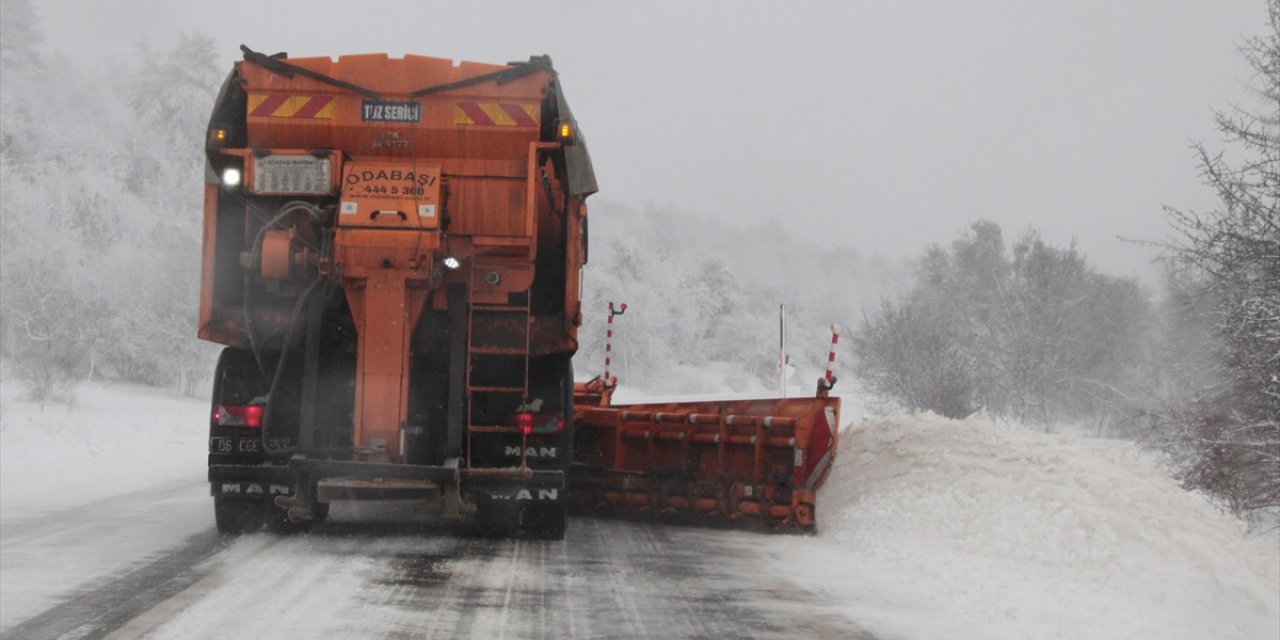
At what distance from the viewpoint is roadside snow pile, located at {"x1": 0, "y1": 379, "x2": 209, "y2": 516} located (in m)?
12.6

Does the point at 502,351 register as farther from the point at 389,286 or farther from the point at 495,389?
the point at 389,286

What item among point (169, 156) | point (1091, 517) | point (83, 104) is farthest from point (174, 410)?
point (83, 104)

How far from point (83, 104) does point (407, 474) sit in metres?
86.0

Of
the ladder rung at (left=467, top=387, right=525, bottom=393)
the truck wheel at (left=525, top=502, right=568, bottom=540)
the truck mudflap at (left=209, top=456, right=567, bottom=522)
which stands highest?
the ladder rung at (left=467, top=387, right=525, bottom=393)

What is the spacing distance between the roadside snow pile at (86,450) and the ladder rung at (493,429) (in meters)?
4.79

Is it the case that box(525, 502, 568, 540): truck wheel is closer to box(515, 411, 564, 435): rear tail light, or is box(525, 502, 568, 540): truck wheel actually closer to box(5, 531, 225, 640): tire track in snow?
box(515, 411, 564, 435): rear tail light

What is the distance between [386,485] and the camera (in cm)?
778

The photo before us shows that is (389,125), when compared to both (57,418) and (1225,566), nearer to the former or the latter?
(1225,566)

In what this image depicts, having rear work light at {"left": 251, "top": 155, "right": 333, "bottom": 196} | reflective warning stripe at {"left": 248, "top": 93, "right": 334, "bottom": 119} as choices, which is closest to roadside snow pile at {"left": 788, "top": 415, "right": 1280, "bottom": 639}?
rear work light at {"left": 251, "top": 155, "right": 333, "bottom": 196}

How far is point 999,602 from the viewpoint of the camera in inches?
266

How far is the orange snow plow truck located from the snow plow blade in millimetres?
2123

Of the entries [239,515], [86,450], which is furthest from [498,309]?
[86,450]

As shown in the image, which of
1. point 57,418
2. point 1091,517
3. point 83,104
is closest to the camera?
point 1091,517

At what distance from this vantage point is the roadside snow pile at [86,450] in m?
12.6
